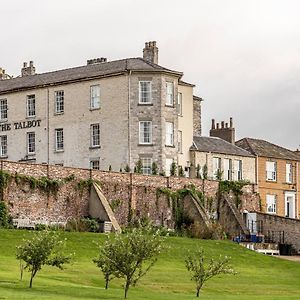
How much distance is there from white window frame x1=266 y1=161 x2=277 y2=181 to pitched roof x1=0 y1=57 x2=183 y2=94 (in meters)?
15.1

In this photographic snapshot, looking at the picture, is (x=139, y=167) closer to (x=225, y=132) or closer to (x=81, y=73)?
(x=81, y=73)

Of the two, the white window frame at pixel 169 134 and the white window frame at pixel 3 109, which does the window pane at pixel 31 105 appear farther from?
the white window frame at pixel 169 134

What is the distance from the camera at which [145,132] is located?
281 feet

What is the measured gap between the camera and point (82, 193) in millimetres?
73812

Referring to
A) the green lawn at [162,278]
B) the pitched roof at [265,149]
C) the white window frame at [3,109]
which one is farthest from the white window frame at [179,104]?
the green lawn at [162,278]

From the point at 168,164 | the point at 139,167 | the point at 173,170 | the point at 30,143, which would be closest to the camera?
the point at 139,167

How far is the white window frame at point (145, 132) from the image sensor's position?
280ft

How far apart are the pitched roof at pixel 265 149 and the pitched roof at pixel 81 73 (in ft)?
45.7

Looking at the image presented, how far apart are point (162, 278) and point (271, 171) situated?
4554cm

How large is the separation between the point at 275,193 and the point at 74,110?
2085cm

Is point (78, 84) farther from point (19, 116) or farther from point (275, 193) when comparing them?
point (275, 193)

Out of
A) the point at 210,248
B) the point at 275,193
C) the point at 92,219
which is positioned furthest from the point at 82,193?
the point at 275,193

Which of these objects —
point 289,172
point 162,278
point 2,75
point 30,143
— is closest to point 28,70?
point 2,75

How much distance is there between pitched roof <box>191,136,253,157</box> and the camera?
92.5 meters
